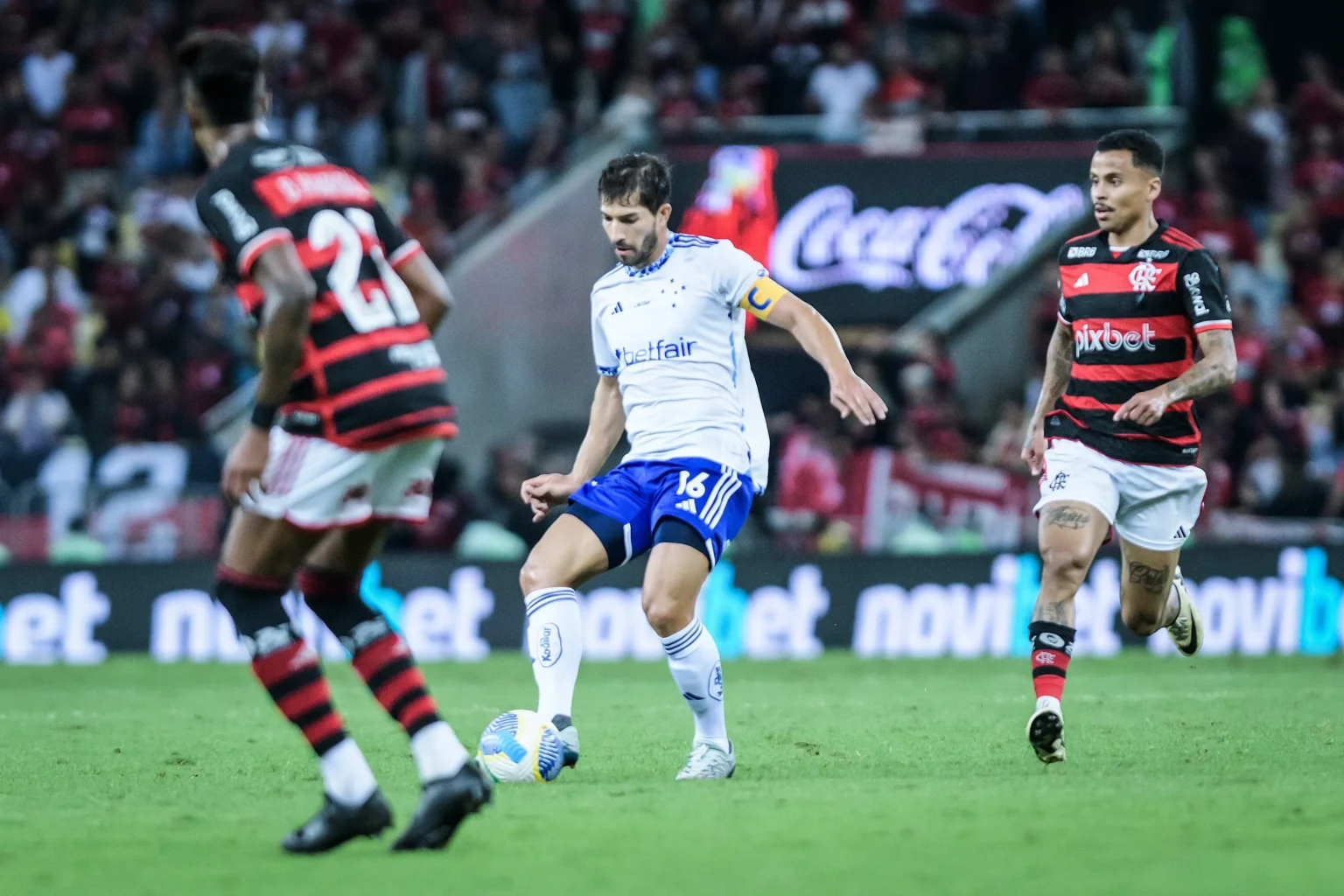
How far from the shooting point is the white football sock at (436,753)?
5398 mm

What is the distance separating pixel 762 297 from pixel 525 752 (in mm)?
1884

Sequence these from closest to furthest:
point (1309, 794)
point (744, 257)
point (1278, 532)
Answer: point (1309, 794) < point (744, 257) < point (1278, 532)

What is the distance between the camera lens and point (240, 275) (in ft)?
17.7

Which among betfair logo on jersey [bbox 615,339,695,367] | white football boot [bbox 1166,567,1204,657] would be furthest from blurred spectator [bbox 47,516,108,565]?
white football boot [bbox 1166,567,1204,657]

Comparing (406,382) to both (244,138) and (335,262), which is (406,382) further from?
(244,138)

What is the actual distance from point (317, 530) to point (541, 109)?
16085mm

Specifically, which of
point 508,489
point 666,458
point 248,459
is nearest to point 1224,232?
point 508,489

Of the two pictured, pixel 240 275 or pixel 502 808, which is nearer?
pixel 240 275

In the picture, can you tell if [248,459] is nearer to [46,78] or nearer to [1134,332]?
[1134,332]

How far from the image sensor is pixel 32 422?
58.7 ft

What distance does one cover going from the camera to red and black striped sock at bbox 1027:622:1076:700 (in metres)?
7.58

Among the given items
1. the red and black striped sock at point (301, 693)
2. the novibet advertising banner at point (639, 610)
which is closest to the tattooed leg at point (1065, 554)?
the red and black striped sock at point (301, 693)

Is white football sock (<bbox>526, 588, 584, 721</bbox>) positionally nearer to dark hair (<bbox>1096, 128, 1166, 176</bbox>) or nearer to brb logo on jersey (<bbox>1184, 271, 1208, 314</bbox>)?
brb logo on jersey (<bbox>1184, 271, 1208, 314</bbox>)

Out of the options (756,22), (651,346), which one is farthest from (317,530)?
(756,22)
